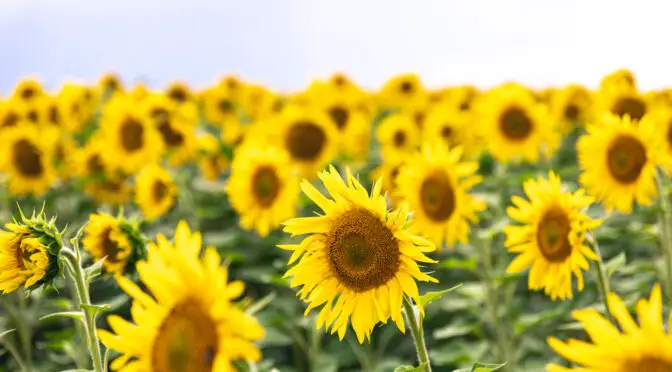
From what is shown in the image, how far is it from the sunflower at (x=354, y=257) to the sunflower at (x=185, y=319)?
0.75 meters

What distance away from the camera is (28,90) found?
28.4 feet

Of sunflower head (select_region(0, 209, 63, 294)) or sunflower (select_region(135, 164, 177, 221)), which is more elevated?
sunflower (select_region(135, 164, 177, 221))

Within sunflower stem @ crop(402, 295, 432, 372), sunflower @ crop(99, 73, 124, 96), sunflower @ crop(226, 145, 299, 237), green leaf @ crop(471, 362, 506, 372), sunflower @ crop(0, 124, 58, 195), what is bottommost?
green leaf @ crop(471, 362, 506, 372)

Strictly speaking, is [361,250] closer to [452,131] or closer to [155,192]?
[155,192]

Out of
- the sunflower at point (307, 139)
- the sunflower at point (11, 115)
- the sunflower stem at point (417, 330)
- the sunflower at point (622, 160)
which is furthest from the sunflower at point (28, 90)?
the sunflower stem at point (417, 330)

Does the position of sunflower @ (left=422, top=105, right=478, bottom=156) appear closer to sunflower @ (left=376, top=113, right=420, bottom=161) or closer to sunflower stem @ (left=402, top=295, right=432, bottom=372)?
sunflower @ (left=376, top=113, right=420, bottom=161)

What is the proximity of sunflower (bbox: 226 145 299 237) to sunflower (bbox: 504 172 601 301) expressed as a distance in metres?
2.69

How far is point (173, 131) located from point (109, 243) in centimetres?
379

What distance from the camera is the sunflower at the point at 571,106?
341 inches

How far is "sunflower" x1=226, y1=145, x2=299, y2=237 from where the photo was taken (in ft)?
18.7

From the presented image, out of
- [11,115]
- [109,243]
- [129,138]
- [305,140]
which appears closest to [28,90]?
[11,115]

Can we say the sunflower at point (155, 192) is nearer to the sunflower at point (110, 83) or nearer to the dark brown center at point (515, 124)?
the dark brown center at point (515, 124)

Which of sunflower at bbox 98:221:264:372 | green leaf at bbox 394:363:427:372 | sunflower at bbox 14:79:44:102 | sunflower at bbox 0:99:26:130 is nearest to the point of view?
sunflower at bbox 98:221:264:372

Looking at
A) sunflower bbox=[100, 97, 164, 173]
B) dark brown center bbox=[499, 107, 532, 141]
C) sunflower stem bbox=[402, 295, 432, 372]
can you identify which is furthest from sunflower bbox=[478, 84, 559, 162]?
sunflower stem bbox=[402, 295, 432, 372]
